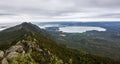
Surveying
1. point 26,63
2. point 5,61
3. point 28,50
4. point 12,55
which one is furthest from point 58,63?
point 28,50

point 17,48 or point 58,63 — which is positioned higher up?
point 58,63

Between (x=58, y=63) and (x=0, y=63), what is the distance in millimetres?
77688

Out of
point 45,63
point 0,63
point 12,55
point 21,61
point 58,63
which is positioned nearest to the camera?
point 58,63

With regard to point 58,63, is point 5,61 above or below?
below

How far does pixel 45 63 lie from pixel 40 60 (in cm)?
768

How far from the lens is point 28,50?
200 m

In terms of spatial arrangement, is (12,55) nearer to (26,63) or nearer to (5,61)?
(5,61)

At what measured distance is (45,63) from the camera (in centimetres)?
17950

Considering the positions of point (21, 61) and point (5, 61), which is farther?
point (5, 61)

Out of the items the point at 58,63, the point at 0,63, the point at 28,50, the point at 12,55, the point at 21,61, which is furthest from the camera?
the point at 28,50

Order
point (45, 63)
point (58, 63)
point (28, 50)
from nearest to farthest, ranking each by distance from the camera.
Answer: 1. point (58, 63)
2. point (45, 63)
3. point (28, 50)

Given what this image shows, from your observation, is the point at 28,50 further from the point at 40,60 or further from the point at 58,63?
the point at 58,63

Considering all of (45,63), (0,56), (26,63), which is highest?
(26,63)

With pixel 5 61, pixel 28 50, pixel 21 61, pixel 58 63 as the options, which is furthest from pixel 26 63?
pixel 28 50
